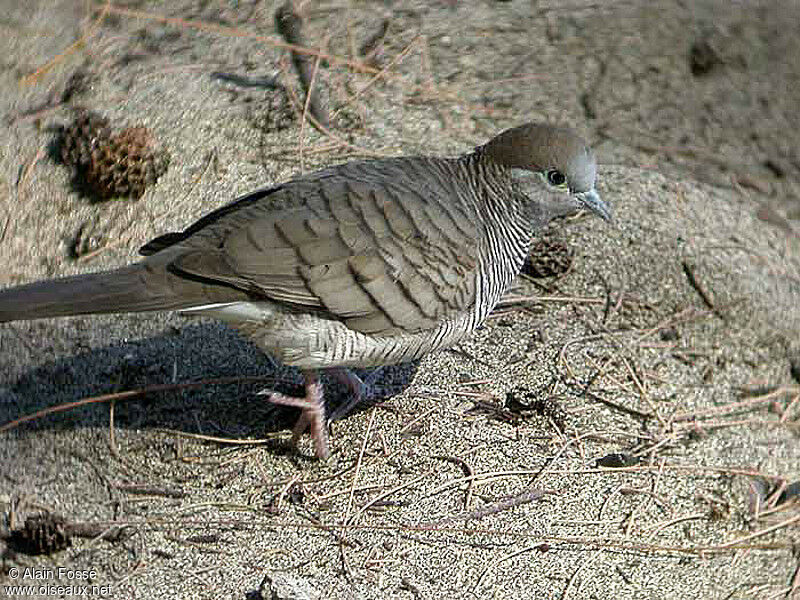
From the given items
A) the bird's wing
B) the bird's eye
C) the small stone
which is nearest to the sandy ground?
the small stone

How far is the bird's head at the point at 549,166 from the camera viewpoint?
3.73 m

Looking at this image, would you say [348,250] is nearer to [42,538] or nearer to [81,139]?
[42,538]

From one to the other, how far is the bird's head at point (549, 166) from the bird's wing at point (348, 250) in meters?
0.34

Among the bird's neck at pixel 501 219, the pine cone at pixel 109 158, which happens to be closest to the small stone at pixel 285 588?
the bird's neck at pixel 501 219

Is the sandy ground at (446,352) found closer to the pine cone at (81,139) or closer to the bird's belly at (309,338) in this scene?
the pine cone at (81,139)

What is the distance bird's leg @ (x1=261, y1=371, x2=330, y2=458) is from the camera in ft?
11.6

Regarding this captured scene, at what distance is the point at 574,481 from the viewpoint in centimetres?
363

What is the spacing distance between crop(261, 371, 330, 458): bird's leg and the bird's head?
1.12m

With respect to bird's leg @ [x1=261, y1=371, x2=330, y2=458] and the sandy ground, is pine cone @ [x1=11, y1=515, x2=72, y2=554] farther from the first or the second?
bird's leg @ [x1=261, y1=371, x2=330, y2=458]

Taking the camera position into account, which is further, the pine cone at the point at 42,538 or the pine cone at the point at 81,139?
the pine cone at the point at 81,139

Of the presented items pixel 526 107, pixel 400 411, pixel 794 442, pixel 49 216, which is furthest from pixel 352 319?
pixel 526 107

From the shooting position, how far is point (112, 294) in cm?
323

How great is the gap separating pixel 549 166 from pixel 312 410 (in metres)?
1.31

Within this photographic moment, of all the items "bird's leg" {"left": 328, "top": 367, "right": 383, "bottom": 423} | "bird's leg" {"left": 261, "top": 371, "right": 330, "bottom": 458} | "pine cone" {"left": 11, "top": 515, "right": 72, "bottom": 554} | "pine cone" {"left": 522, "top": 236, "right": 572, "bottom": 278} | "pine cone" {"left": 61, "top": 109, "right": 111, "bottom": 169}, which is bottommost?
"pine cone" {"left": 522, "top": 236, "right": 572, "bottom": 278}
